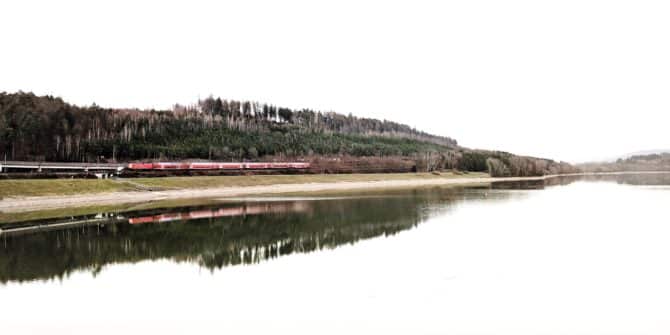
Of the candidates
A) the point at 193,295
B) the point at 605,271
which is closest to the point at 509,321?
the point at 605,271

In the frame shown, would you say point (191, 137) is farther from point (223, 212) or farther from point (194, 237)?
point (194, 237)

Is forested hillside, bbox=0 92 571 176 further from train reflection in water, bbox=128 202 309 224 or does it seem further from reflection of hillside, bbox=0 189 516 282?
reflection of hillside, bbox=0 189 516 282

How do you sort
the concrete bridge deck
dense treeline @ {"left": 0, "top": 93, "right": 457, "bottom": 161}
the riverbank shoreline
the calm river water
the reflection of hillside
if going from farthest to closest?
dense treeline @ {"left": 0, "top": 93, "right": 457, "bottom": 161}
the concrete bridge deck
the riverbank shoreline
the reflection of hillside
the calm river water

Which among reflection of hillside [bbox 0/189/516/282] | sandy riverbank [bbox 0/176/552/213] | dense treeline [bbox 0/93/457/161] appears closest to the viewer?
reflection of hillside [bbox 0/189/516/282]

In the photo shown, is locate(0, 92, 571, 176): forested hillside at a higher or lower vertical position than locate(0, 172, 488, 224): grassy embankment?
higher

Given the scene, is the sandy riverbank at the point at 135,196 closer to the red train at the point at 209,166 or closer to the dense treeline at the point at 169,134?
the red train at the point at 209,166

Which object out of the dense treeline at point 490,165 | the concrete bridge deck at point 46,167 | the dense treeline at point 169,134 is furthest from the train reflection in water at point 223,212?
the dense treeline at point 490,165

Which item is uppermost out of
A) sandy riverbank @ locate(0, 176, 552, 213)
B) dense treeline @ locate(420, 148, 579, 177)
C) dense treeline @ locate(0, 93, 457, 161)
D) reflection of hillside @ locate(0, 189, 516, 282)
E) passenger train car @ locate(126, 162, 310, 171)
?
dense treeline @ locate(0, 93, 457, 161)

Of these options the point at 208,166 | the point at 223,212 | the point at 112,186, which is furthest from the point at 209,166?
the point at 223,212

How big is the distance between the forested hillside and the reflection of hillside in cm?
5705

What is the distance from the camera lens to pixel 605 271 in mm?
15633

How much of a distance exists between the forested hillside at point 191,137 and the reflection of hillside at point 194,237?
5705 cm

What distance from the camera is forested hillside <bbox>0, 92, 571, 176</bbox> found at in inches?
3172

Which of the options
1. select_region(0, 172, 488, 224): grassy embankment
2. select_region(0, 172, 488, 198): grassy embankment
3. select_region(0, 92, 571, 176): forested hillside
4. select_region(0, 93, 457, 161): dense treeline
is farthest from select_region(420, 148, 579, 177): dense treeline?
select_region(0, 172, 488, 224): grassy embankment
